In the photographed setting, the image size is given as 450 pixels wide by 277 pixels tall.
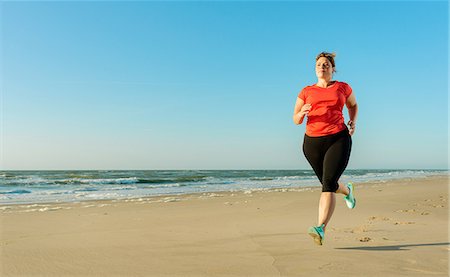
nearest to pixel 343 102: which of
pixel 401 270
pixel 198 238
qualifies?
pixel 401 270

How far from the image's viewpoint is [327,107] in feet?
12.3

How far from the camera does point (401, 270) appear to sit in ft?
9.84

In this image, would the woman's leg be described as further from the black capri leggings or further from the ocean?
the ocean

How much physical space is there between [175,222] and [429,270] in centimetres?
387

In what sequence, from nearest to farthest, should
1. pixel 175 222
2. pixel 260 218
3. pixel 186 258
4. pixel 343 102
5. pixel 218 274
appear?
1. pixel 218 274
2. pixel 186 258
3. pixel 343 102
4. pixel 175 222
5. pixel 260 218

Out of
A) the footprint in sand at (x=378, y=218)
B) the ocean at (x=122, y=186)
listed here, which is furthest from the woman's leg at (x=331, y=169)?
the ocean at (x=122, y=186)

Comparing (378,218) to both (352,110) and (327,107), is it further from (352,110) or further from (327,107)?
(327,107)

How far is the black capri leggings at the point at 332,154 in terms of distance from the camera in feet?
12.3

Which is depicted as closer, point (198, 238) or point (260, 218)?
point (198, 238)

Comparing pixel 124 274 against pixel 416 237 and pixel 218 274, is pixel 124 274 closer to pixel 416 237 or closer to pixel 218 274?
pixel 218 274

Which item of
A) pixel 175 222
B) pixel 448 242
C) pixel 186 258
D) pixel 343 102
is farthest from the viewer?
pixel 175 222

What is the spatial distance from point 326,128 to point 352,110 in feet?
1.54

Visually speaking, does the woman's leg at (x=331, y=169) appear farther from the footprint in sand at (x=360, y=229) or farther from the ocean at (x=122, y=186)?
the ocean at (x=122, y=186)

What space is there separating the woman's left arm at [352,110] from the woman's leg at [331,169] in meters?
0.21
